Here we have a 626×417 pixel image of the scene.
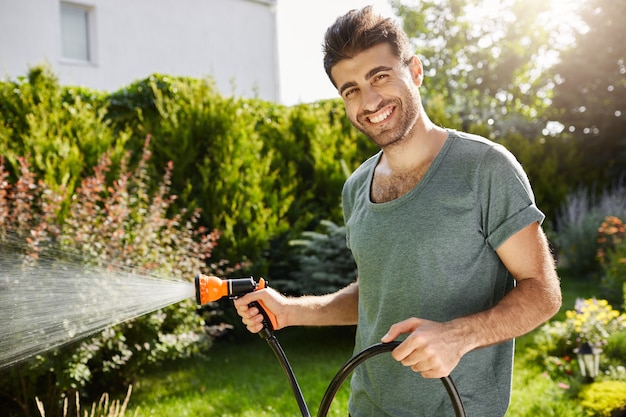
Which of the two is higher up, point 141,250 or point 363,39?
point 363,39

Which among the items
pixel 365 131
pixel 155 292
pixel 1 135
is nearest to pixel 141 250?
pixel 1 135

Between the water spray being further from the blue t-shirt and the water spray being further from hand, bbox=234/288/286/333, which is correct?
the blue t-shirt

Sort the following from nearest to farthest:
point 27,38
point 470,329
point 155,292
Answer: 1. point 470,329
2. point 155,292
3. point 27,38

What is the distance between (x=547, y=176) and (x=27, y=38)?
9748mm

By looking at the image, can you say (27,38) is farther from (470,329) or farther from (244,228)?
(470,329)

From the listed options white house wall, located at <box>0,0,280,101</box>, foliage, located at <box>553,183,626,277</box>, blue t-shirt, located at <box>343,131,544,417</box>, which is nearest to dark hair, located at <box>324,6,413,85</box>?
blue t-shirt, located at <box>343,131,544,417</box>

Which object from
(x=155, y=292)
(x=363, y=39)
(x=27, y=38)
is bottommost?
(x=155, y=292)

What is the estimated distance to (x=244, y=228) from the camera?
677 cm

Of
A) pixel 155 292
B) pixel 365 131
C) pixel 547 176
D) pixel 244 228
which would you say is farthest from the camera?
pixel 547 176

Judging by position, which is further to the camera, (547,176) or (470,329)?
(547,176)

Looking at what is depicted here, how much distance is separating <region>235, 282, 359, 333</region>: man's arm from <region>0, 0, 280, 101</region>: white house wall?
914 cm

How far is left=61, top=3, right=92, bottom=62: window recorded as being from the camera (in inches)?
500

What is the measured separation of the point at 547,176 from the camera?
35.2ft

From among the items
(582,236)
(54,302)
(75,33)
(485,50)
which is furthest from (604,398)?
(485,50)
